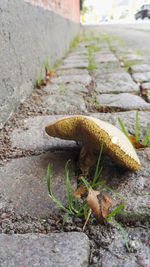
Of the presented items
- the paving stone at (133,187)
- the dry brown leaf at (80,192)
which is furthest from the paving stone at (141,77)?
the dry brown leaf at (80,192)

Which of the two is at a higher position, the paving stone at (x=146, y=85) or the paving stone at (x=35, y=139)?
the paving stone at (x=146, y=85)

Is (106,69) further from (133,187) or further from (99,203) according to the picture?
(99,203)

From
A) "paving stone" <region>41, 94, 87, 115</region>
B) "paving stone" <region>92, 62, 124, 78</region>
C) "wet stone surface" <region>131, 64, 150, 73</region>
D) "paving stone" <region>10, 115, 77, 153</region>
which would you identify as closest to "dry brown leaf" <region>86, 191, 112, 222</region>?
Answer: "paving stone" <region>10, 115, 77, 153</region>

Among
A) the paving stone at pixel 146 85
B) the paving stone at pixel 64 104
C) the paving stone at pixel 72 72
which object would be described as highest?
the paving stone at pixel 72 72

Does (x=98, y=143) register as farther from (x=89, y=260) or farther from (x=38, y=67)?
(x=38, y=67)

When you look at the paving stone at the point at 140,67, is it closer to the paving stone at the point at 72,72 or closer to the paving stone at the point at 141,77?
the paving stone at the point at 141,77

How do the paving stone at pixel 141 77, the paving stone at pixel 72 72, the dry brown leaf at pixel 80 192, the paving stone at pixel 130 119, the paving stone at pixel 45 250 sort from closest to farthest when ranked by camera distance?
the paving stone at pixel 45 250 < the dry brown leaf at pixel 80 192 < the paving stone at pixel 130 119 < the paving stone at pixel 141 77 < the paving stone at pixel 72 72
